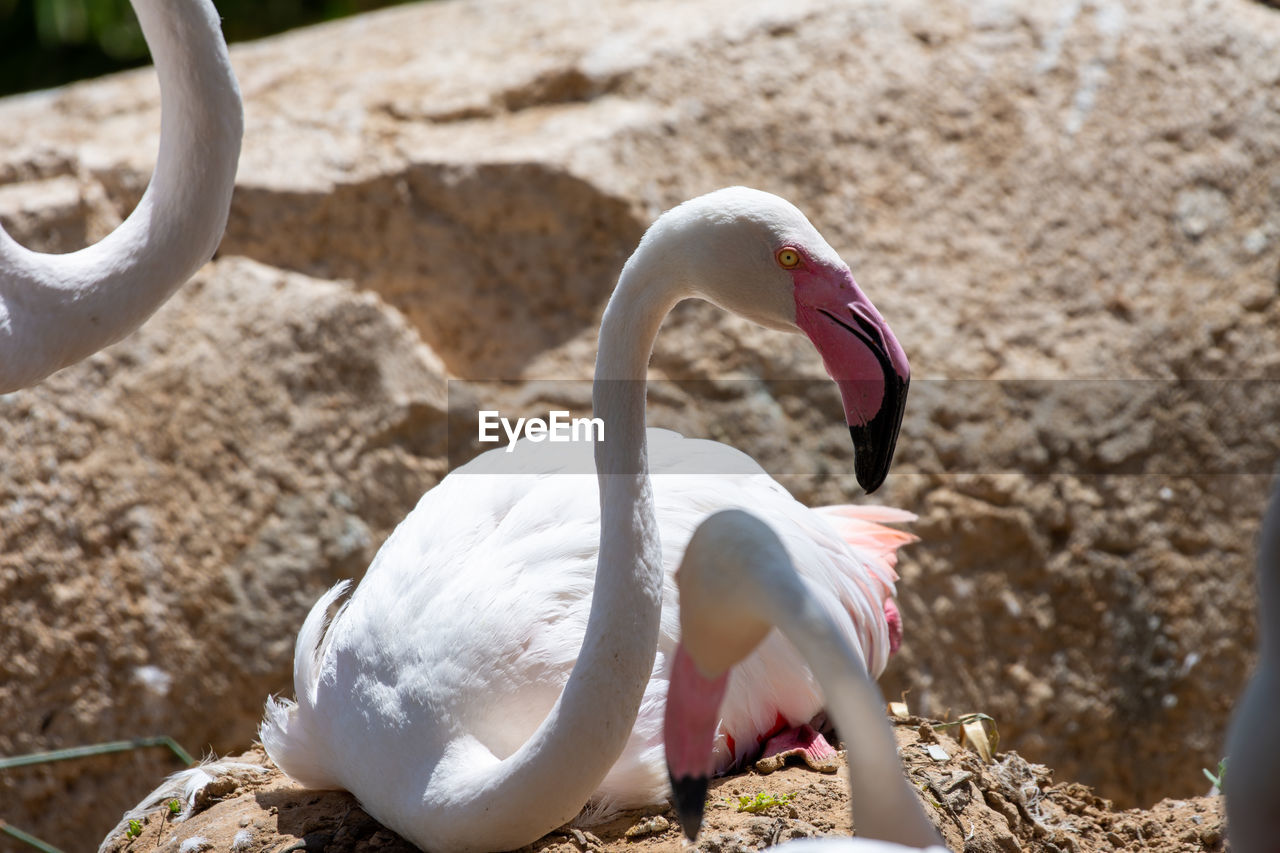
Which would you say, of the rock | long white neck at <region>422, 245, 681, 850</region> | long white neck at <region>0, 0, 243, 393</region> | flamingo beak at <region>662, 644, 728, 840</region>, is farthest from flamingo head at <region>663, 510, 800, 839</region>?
the rock

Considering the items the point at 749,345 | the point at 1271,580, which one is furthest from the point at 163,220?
the point at 749,345

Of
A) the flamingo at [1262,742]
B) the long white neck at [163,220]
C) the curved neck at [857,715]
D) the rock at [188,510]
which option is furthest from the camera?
the rock at [188,510]

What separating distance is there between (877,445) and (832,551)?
2.61 feet

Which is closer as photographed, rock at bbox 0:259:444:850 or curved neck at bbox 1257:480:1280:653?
curved neck at bbox 1257:480:1280:653

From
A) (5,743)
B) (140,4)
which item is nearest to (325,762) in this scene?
(140,4)

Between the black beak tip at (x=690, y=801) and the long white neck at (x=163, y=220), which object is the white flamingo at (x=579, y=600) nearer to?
the black beak tip at (x=690, y=801)

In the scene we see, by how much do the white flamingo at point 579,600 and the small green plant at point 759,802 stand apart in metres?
0.16

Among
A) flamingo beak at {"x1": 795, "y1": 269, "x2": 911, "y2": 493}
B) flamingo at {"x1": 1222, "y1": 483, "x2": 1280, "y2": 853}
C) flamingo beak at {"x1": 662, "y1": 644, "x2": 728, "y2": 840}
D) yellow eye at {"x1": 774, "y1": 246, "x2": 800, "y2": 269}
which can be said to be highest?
yellow eye at {"x1": 774, "y1": 246, "x2": 800, "y2": 269}

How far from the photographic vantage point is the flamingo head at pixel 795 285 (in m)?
2.25

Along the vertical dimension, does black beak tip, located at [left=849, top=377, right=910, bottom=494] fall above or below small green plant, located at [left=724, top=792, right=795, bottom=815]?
above

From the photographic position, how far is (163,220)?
2492mm

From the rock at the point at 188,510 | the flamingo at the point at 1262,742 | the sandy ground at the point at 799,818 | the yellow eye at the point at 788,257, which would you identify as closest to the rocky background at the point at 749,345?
the rock at the point at 188,510

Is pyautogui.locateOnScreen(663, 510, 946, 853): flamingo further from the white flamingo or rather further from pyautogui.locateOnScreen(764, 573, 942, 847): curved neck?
the white flamingo

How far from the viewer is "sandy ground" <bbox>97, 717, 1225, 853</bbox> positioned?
8.32ft
